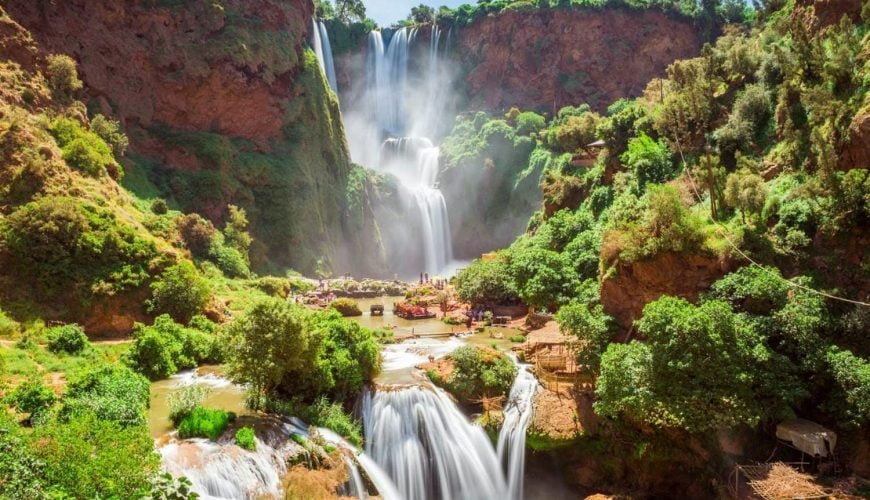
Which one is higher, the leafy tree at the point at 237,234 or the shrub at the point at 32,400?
the leafy tree at the point at 237,234

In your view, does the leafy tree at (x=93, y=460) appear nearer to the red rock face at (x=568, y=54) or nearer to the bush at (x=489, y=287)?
the bush at (x=489, y=287)

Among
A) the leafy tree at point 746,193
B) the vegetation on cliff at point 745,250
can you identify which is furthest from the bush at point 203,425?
the leafy tree at point 746,193

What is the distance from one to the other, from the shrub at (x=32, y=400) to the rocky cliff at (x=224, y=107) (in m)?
26.5

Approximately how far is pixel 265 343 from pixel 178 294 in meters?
11.7

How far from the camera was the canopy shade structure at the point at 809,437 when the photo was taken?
16.3 meters

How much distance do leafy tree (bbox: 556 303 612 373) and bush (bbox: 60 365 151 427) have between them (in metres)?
15.6

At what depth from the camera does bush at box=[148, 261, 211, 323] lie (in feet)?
86.0

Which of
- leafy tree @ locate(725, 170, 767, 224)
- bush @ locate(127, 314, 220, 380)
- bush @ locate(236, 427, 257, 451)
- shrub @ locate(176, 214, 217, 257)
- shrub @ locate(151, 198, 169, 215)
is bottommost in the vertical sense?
bush @ locate(236, 427, 257, 451)

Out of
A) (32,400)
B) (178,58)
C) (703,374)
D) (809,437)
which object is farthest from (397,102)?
(809,437)

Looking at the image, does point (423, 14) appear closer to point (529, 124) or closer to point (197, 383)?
point (529, 124)

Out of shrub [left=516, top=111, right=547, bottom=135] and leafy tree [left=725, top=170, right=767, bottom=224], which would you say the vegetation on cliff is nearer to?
leafy tree [left=725, top=170, right=767, bottom=224]

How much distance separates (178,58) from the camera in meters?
47.4

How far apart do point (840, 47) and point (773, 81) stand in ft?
18.6

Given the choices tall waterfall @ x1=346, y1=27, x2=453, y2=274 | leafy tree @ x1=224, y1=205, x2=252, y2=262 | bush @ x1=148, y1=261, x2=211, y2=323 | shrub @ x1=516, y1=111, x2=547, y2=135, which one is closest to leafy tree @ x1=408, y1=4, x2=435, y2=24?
tall waterfall @ x1=346, y1=27, x2=453, y2=274
